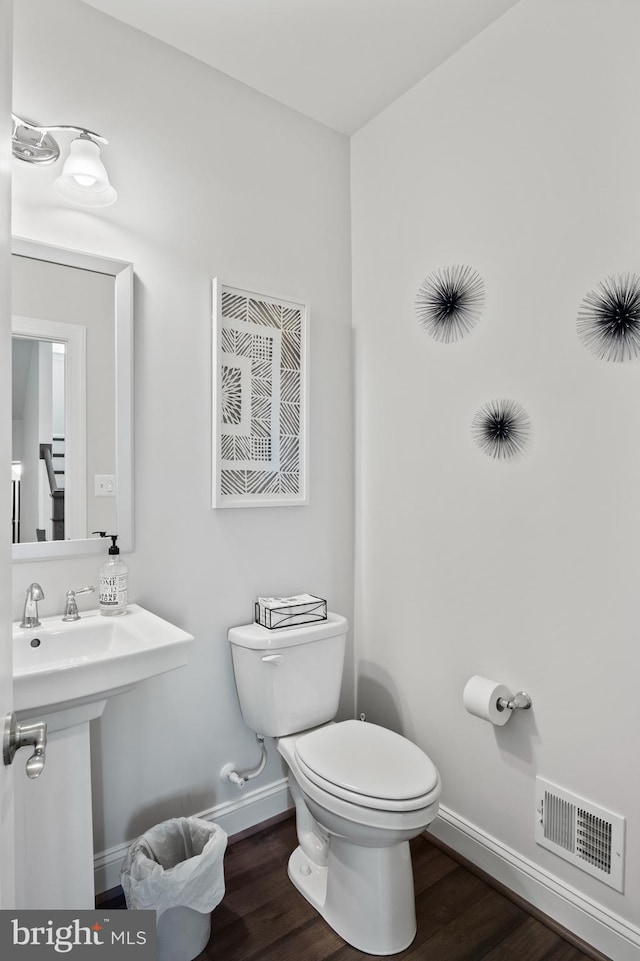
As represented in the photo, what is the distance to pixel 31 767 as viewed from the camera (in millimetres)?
722

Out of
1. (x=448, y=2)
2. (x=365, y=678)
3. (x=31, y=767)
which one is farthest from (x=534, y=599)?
(x=448, y=2)

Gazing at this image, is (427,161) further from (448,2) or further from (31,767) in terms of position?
(31,767)

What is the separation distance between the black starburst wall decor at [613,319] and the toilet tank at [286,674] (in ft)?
3.89

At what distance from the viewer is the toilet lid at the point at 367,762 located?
1.43 m

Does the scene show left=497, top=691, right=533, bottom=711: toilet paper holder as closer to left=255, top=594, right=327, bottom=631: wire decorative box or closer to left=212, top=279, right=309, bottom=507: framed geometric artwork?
left=255, top=594, right=327, bottom=631: wire decorative box

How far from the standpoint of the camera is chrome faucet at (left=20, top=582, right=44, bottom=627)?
1.45 m

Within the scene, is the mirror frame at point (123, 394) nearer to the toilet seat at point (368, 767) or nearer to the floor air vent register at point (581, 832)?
the toilet seat at point (368, 767)

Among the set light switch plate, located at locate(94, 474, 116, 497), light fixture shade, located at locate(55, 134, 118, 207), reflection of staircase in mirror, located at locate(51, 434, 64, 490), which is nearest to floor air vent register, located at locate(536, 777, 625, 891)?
light switch plate, located at locate(94, 474, 116, 497)

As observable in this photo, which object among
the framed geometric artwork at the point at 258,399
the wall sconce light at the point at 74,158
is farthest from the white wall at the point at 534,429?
the wall sconce light at the point at 74,158

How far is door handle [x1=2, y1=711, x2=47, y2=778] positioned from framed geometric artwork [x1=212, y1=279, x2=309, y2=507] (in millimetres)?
1144

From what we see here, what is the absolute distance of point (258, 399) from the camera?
198 centimetres

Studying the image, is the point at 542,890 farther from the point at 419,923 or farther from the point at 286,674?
the point at 286,674

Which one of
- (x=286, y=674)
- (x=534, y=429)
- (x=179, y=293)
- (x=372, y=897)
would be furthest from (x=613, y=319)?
(x=372, y=897)

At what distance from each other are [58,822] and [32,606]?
522mm
